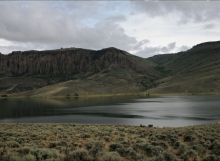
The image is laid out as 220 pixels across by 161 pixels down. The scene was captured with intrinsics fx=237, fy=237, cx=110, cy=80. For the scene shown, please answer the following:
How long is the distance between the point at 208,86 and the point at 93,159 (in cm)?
18331

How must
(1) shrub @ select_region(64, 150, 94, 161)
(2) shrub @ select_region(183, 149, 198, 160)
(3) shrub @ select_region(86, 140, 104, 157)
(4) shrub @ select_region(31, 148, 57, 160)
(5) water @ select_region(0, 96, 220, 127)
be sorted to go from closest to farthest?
(1) shrub @ select_region(64, 150, 94, 161) < (4) shrub @ select_region(31, 148, 57, 160) < (2) shrub @ select_region(183, 149, 198, 160) < (3) shrub @ select_region(86, 140, 104, 157) < (5) water @ select_region(0, 96, 220, 127)

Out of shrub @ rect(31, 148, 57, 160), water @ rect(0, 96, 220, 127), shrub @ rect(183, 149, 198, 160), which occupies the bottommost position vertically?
water @ rect(0, 96, 220, 127)

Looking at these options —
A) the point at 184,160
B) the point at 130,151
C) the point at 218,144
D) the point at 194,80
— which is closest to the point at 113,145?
the point at 130,151

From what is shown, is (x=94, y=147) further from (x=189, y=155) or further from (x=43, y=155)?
(x=189, y=155)

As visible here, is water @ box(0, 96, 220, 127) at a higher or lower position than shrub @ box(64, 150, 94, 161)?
lower

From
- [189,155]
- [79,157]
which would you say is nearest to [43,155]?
[79,157]

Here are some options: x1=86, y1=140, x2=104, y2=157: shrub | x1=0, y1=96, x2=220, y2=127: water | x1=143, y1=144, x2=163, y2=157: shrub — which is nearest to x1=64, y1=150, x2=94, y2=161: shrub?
x1=86, y1=140, x2=104, y2=157: shrub

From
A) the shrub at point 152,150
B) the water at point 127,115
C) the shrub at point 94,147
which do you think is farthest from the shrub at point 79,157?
the water at point 127,115

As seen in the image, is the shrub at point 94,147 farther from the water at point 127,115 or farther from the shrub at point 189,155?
the water at point 127,115

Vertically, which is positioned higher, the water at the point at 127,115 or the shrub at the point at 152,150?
the shrub at the point at 152,150

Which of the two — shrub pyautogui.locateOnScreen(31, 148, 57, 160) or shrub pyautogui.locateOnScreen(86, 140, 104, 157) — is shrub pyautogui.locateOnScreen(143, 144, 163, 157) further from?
shrub pyautogui.locateOnScreen(31, 148, 57, 160)

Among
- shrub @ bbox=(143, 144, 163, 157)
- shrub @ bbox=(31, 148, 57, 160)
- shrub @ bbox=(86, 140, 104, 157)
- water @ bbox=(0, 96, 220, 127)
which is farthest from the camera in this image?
water @ bbox=(0, 96, 220, 127)

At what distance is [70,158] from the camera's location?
941cm

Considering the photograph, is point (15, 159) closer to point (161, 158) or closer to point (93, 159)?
point (93, 159)
